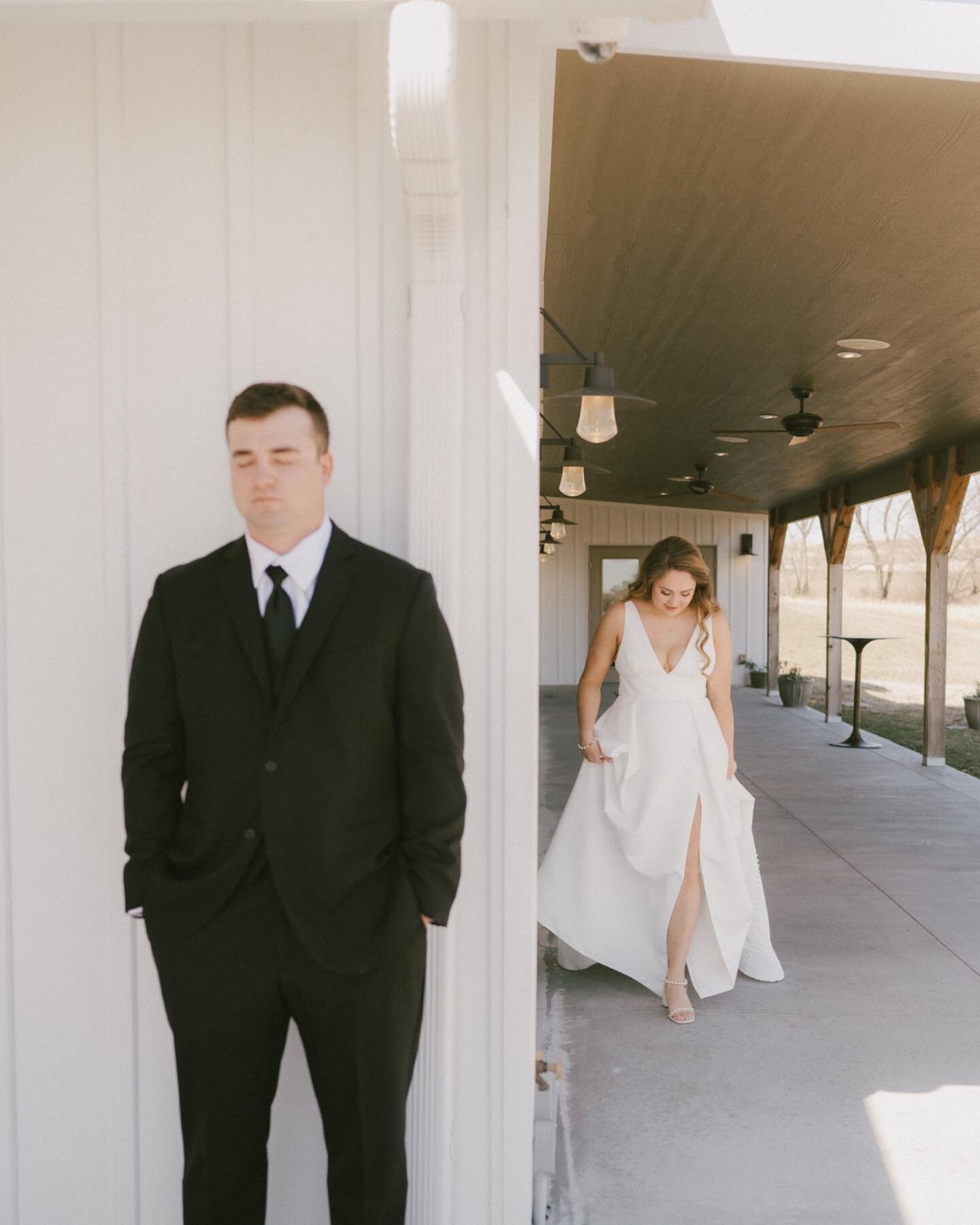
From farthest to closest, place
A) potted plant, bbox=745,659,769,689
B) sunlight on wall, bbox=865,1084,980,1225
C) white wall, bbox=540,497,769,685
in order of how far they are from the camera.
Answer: white wall, bbox=540,497,769,685 → potted plant, bbox=745,659,769,689 → sunlight on wall, bbox=865,1084,980,1225

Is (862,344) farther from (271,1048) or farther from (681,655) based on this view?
(271,1048)

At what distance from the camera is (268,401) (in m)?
1.63

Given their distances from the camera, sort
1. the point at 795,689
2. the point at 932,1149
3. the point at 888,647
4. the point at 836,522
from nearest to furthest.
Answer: the point at 932,1149, the point at 836,522, the point at 795,689, the point at 888,647

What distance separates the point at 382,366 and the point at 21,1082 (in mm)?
1638

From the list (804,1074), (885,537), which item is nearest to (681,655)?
(804,1074)

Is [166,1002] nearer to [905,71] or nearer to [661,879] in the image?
[661,879]

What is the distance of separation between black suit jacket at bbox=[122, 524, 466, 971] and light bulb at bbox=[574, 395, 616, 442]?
1.96 metres

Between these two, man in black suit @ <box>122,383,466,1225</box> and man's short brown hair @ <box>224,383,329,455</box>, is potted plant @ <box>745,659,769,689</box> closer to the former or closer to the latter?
man in black suit @ <box>122,383,466,1225</box>

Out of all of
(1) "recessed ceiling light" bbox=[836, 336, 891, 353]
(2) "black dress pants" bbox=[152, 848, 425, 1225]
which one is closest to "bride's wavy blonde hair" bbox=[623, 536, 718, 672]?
(2) "black dress pants" bbox=[152, 848, 425, 1225]

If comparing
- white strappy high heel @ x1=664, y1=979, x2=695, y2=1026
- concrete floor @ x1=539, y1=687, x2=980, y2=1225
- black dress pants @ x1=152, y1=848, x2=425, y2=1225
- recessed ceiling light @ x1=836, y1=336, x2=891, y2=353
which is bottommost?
concrete floor @ x1=539, y1=687, x2=980, y2=1225

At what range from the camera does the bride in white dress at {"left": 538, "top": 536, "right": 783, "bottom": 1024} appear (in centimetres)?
347

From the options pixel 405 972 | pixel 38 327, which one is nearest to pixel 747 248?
pixel 38 327

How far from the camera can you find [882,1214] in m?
2.33

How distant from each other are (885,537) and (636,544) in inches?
832
